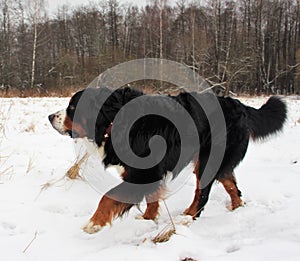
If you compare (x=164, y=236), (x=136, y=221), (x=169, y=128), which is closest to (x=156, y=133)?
(x=169, y=128)

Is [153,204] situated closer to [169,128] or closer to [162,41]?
[169,128]

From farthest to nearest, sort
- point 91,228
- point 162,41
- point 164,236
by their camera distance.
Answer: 1. point 162,41
2. point 91,228
3. point 164,236

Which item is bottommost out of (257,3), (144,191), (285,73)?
(144,191)

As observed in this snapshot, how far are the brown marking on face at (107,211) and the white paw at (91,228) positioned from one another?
0.02m

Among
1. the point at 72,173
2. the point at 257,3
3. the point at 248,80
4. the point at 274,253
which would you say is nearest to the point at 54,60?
the point at 248,80

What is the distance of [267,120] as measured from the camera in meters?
2.95

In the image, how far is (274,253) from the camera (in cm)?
172

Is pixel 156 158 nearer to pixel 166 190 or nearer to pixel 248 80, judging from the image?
pixel 166 190

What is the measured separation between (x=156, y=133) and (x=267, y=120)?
1187 millimetres

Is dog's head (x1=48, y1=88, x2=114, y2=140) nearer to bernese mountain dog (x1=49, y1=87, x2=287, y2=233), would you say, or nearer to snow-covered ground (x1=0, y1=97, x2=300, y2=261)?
bernese mountain dog (x1=49, y1=87, x2=287, y2=233)

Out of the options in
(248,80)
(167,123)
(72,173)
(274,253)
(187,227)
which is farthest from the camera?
(248,80)

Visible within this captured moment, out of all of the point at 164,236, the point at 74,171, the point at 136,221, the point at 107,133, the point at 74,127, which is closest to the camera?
the point at 164,236

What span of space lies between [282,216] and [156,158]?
3.55 feet

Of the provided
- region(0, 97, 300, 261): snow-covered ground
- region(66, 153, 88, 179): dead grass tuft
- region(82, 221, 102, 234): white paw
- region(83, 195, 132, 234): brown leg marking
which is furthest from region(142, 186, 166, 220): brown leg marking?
region(66, 153, 88, 179): dead grass tuft
